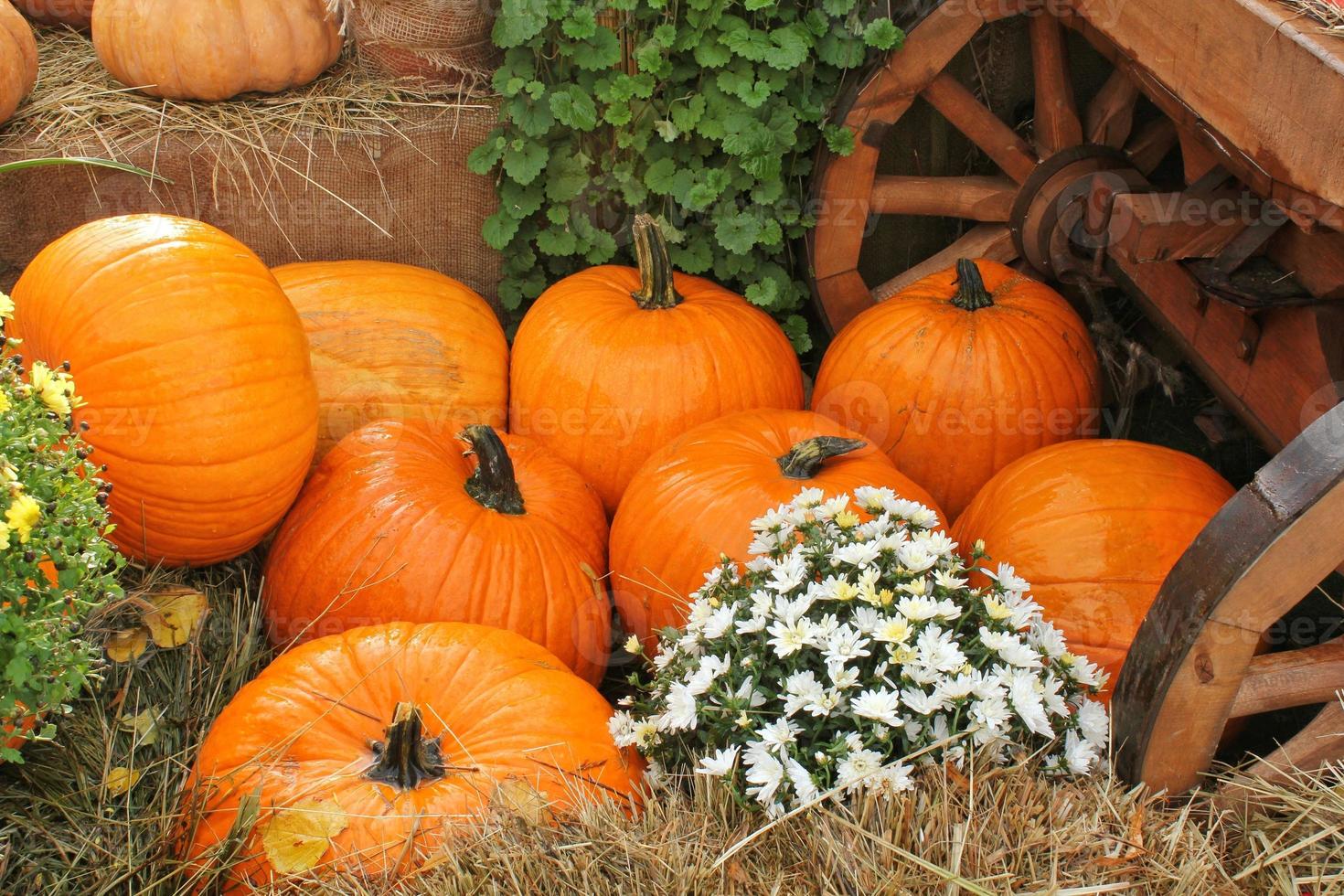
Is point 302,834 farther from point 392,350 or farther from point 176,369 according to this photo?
point 392,350

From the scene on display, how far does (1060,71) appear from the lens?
2.90 metres

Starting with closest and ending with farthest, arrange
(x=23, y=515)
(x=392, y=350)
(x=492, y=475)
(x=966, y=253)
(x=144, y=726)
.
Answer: (x=23, y=515) → (x=144, y=726) → (x=492, y=475) → (x=392, y=350) → (x=966, y=253)

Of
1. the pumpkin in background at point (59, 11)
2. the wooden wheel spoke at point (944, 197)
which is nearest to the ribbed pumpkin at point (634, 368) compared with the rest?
the wooden wheel spoke at point (944, 197)

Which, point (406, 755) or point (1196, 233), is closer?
point (406, 755)

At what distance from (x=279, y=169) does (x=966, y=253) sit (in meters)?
1.82

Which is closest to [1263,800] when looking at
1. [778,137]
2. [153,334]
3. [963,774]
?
[963,774]

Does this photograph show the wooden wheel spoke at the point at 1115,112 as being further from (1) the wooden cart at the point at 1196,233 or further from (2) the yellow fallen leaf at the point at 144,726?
(2) the yellow fallen leaf at the point at 144,726

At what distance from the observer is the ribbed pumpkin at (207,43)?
2830 millimetres

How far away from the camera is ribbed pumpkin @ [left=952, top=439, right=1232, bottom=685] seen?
212cm

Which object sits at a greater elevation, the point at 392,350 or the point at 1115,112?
the point at 1115,112

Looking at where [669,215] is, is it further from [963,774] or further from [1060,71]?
[963,774]

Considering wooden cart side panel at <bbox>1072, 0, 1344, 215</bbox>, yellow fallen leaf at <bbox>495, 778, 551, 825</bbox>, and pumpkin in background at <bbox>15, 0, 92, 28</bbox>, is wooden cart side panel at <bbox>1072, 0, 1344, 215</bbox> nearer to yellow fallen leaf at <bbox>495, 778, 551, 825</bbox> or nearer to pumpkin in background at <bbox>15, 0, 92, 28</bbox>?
yellow fallen leaf at <bbox>495, 778, 551, 825</bbox>

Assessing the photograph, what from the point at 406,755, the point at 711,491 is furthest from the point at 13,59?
the point at 406,755

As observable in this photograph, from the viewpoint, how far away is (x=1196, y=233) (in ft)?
7.24
